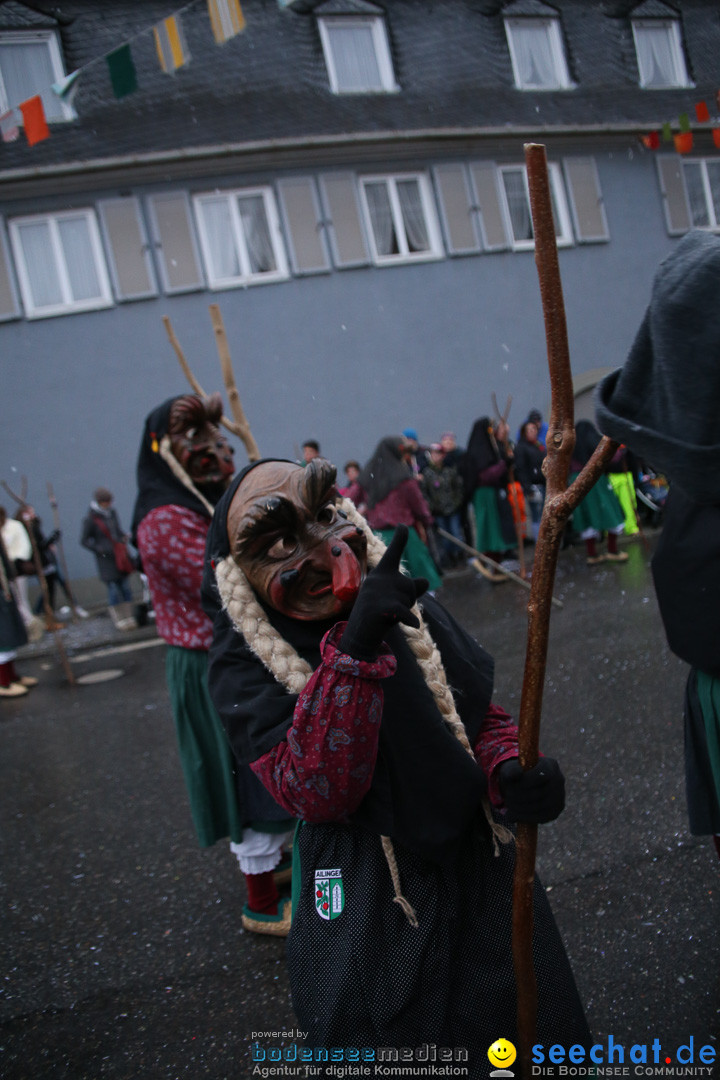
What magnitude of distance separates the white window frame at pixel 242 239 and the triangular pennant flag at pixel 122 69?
4.90 meters

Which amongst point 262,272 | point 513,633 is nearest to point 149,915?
point 513,633

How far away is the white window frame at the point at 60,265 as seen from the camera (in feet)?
44.9

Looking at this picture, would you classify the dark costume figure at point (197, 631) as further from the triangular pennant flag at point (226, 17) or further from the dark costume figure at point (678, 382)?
the triangular pennant flag at point (226, 17)

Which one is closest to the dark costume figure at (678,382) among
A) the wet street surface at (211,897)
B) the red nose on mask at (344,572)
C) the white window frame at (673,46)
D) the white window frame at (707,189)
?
the red nose on mask at (344,572)

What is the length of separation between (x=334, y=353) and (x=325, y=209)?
2362 millimetres

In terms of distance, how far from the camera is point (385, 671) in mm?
1395

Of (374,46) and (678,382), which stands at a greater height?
(374,46)

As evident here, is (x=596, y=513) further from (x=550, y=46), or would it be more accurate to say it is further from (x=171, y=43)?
(x=550, y=46)

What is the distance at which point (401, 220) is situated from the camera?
15305 mm

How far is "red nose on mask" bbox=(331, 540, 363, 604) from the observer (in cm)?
153

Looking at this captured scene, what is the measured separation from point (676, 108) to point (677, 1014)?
17.9 metres

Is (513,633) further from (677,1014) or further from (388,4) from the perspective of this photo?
(388,4)

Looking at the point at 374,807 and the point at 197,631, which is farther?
the point at 197,631

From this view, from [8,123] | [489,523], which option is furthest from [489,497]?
[8,123]
